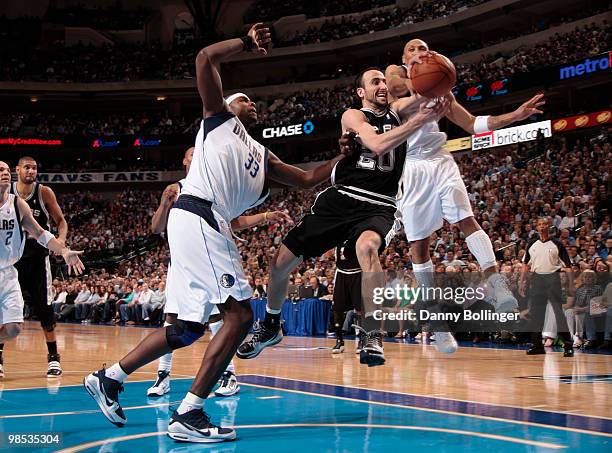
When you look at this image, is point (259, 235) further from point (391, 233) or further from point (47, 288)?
point (391, 233)

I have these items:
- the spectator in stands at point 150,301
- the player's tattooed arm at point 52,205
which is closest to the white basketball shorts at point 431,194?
the player's tattooed arm at point 52,205

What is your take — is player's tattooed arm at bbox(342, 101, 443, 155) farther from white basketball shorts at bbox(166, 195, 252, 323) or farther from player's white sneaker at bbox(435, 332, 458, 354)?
player's white sneaker at bbox(435, 332, 458, 354)

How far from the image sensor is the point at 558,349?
12336 millimetres

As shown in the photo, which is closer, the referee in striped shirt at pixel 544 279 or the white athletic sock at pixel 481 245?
the white athletic sock at pixel 481 245

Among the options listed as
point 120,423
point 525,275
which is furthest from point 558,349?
point 120,423

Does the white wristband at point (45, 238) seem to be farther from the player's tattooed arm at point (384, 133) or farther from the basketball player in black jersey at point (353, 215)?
the player's tattooed arm at point (384, 133)

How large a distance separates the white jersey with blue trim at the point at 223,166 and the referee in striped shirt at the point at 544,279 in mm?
6784

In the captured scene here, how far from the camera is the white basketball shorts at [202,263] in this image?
4652 mm

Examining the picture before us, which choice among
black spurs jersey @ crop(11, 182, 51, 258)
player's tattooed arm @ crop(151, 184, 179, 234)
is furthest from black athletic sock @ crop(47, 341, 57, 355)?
player's tattooed arm @ crop(151, 184, 179, 234)

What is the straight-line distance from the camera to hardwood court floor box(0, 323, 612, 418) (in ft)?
21.2

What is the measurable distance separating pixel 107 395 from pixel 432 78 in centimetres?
313

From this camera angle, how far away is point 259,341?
18.8 feet

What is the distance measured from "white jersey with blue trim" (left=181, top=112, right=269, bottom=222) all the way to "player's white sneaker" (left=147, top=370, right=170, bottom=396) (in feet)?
7.83

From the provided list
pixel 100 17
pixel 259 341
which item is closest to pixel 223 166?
pixel 259 341
